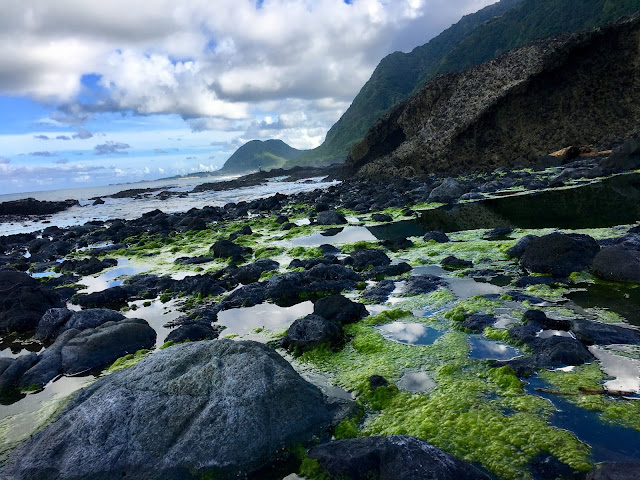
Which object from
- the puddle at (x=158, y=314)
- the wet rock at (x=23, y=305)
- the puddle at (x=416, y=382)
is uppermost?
the wet rock at (x=23, y=305)

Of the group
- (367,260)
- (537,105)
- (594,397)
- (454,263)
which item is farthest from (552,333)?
(537,105)

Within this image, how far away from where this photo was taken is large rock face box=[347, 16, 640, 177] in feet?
131

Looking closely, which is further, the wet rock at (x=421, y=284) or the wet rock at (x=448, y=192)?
the wet rock at (x=448, y=192)

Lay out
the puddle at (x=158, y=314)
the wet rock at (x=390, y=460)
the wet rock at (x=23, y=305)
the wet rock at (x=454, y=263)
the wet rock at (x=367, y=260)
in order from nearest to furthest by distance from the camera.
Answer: the wet rock at (x=390, y=460) < the puddle at (x=158, y=314) < the wet rock at (x=23, y=305) < the wet rock at (x=454, y=263) < the wet rock at (x=367, y=260)

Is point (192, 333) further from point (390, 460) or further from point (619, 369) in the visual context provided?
point (619, 369)

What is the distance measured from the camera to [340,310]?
9.25 meters

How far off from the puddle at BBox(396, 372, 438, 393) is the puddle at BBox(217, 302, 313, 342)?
11.2 ft

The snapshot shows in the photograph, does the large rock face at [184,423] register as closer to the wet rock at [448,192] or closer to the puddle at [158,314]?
the puddle at [158,314]

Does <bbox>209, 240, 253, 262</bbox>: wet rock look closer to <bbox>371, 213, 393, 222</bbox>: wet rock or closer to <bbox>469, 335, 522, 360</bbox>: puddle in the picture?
<bbox>371, 213, 393, 222</bbox>: wet rock

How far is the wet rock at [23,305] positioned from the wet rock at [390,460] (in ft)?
34.1

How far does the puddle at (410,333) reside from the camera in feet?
26.2

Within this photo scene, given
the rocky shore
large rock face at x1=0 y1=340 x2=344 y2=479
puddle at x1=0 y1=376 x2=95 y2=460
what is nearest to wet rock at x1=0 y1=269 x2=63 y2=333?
the rocky shore

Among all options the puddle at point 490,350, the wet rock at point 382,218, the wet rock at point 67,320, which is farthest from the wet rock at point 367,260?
the wet rock at point 382,218

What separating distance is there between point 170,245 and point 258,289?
13385mm
